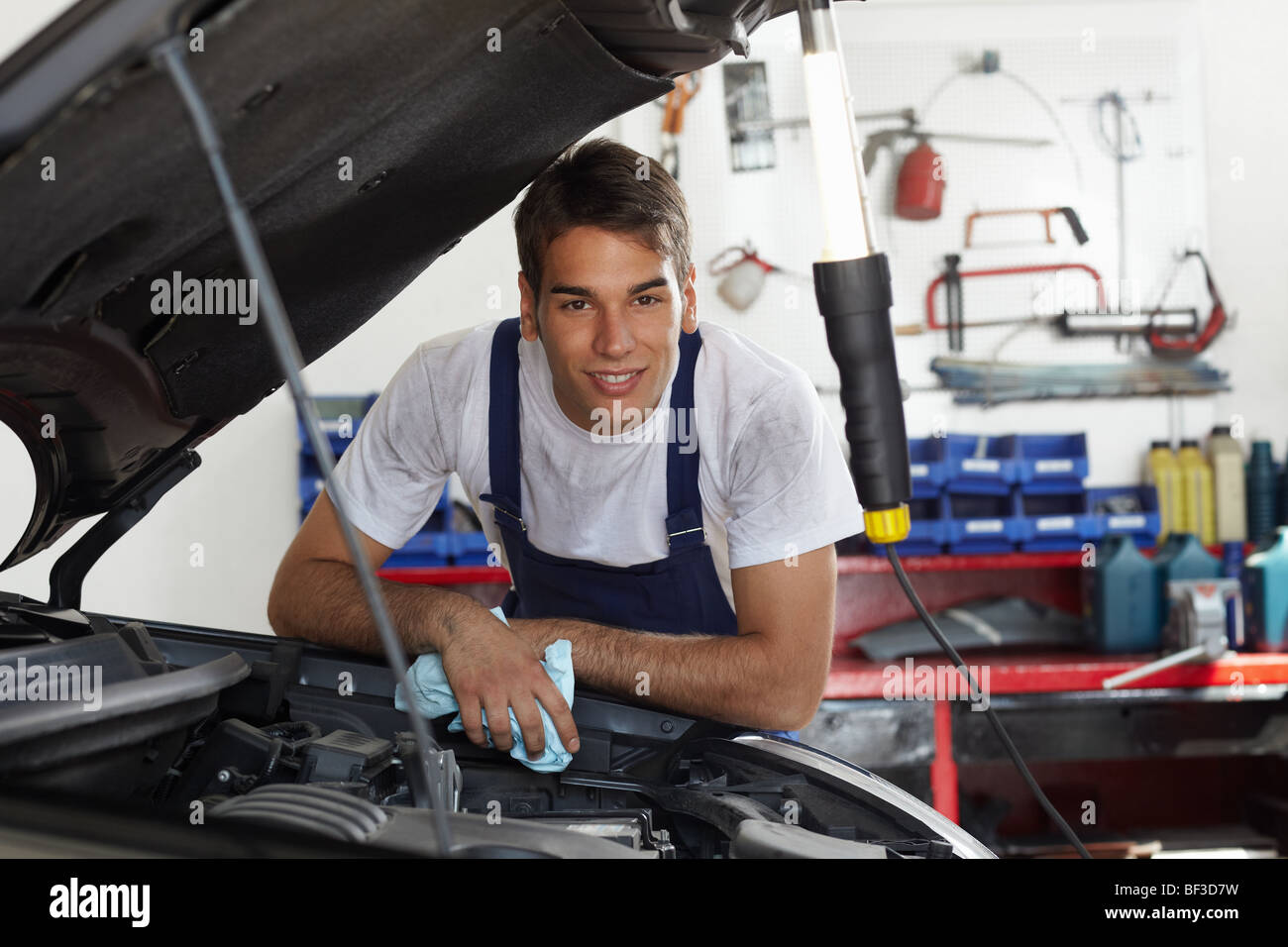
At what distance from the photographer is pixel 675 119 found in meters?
3.10

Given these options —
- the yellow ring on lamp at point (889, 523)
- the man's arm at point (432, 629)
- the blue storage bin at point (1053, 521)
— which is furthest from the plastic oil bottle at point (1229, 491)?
the yellow ring on lamp at point (889, 523)

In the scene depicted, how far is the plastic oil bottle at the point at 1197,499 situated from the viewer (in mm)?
3066

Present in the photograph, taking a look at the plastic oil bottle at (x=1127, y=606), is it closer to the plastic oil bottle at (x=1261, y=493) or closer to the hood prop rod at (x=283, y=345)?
A: the plastic oil bottle at (x=1261, y=493)

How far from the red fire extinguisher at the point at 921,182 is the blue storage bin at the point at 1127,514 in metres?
A: 0.93

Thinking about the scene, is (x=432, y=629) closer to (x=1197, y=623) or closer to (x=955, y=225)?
(x=1197, y=623)

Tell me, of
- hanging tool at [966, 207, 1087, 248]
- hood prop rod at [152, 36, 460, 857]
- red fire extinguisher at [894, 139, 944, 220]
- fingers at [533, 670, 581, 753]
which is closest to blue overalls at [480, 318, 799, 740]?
fingers at [533, 670, 581, 753]

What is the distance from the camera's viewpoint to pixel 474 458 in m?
1.56

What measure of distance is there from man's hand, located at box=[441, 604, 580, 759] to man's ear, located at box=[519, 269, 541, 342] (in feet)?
1.39

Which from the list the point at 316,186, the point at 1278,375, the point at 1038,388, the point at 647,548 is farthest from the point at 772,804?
the point at 1278,375

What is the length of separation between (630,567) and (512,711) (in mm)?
429

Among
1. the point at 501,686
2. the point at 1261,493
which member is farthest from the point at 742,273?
the point at 501,686

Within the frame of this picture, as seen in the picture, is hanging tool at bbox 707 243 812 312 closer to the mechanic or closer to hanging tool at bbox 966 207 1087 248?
hanging tool at bbox 966 207 1087 248
